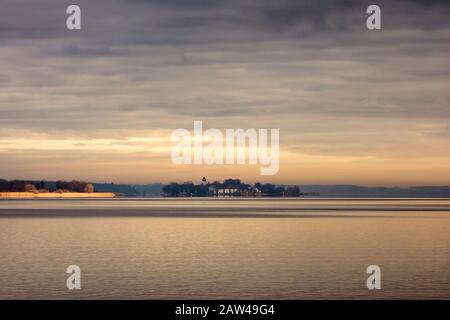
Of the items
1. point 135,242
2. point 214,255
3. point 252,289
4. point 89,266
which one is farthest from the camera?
point 135,242

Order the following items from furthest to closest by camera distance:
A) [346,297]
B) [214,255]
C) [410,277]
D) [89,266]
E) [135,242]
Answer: [135,242], [214,255], [89,266], [410,277], [346,297]

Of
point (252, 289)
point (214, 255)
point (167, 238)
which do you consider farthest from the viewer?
point (167, 238)

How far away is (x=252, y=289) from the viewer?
48031mm
